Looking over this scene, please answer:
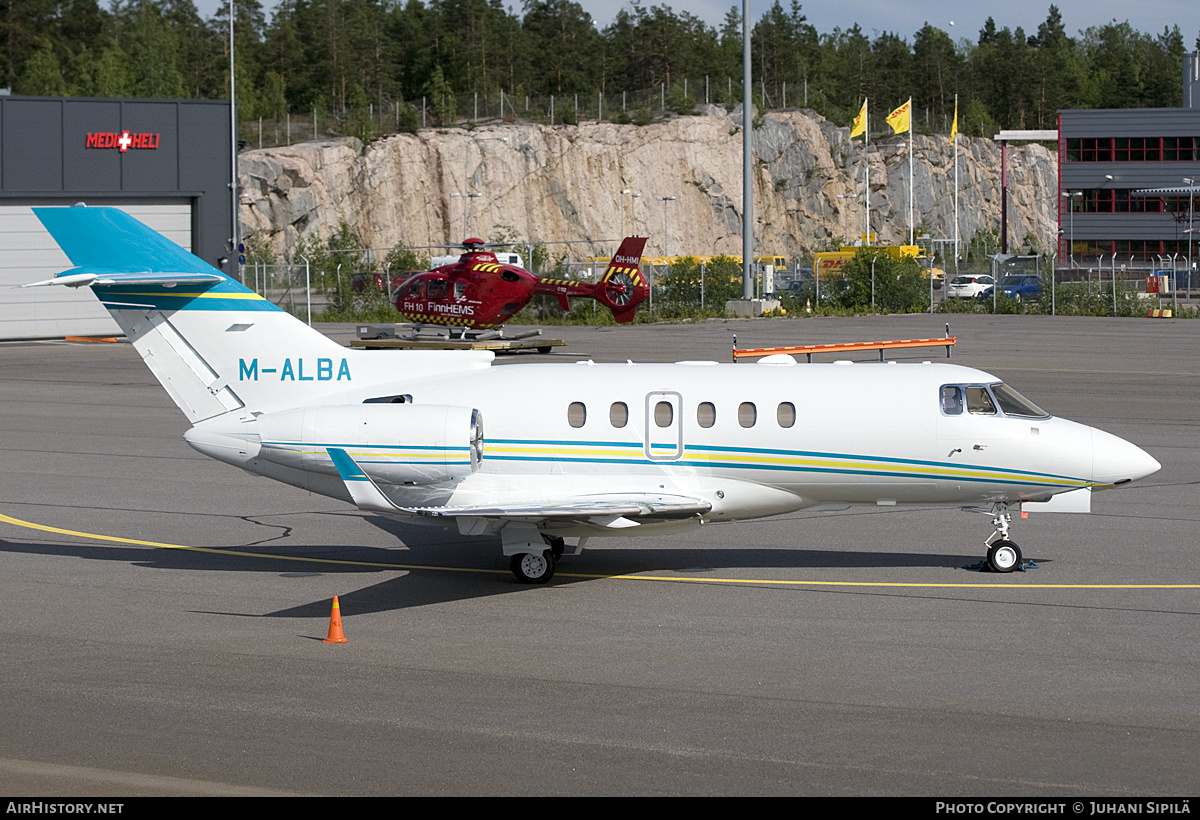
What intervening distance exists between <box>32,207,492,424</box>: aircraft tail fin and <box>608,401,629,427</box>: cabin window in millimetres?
2971

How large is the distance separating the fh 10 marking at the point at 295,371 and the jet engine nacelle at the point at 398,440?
1.29m

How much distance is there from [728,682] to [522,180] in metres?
99.8

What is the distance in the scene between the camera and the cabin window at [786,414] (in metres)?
15.7

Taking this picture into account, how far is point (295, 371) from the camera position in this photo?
55.2 feet

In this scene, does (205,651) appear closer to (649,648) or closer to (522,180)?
(649,648)

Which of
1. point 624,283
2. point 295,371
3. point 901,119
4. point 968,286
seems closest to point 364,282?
point 624,283

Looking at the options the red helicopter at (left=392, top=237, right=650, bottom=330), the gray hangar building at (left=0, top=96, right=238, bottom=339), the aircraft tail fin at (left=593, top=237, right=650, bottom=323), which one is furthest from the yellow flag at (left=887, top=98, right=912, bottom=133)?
the gray hangar building at (left=0, top=96, right=238, bottom=339)

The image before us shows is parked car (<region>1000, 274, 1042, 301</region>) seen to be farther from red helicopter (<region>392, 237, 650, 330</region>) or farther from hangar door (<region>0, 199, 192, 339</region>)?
hangar door (<region>0, 199, 192, 339</region>)

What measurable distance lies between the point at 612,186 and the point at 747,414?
99.5m

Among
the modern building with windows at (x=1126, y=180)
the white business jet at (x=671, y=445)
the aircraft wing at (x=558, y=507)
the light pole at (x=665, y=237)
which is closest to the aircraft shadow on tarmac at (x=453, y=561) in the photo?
the white business jet at (x=671, y=445)

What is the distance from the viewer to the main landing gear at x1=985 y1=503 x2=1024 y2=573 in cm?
1603

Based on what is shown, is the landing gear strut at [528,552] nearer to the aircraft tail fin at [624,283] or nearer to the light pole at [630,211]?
the aircraft tail fin at [624,283]

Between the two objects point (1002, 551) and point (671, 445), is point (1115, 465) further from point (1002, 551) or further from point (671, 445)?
point (671, 445)
